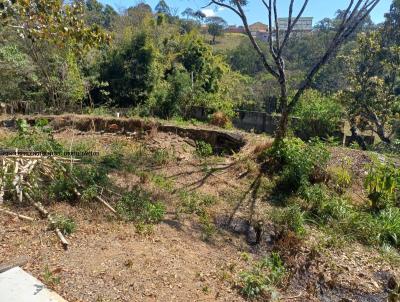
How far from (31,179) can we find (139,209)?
1.33 metres

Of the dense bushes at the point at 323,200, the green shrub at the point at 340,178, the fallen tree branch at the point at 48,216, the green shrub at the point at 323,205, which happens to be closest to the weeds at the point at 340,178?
the green shrub at the point at 340,178

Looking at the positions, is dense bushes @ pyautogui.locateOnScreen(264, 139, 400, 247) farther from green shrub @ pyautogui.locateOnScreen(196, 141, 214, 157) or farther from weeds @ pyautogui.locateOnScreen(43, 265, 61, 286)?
weeds @ pyautogui.locateOnScreen(43, 265, 61, 286)

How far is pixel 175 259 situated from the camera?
336cm

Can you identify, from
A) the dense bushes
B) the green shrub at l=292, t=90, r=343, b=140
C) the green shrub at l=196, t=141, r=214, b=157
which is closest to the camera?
the dense bushes

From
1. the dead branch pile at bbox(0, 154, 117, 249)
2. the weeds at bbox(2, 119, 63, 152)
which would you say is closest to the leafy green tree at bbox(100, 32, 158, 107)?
the weeds at bbox(2, 119, 63, 152)

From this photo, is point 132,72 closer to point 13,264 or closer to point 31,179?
point 31,179

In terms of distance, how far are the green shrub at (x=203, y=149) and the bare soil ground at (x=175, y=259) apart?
7.40 ft

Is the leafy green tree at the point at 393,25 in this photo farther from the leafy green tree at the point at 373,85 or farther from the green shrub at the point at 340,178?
the green shrub at the point at 340,178

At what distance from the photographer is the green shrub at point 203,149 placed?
6.97 metres

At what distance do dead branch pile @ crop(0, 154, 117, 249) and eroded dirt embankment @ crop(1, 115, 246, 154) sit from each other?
11.2 ft

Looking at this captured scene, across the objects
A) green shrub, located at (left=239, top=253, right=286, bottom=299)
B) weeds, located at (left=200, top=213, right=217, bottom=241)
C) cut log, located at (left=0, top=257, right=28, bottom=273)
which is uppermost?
cut log, located at (left=0, top=257, right=28, bottom=273)

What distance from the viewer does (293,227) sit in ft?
13.6

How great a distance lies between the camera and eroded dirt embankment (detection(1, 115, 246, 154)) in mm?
7469

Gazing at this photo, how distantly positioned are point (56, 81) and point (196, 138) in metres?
4.82
